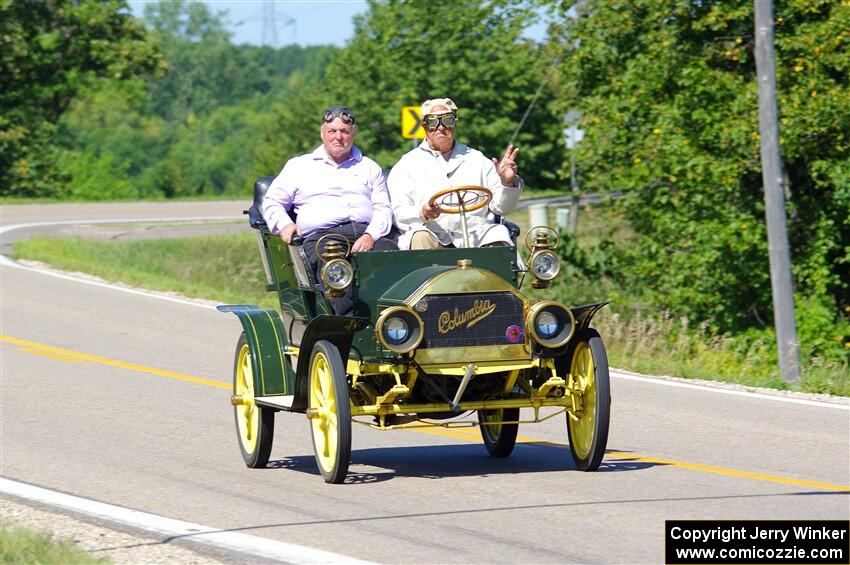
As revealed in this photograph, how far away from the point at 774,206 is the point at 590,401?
303 inches

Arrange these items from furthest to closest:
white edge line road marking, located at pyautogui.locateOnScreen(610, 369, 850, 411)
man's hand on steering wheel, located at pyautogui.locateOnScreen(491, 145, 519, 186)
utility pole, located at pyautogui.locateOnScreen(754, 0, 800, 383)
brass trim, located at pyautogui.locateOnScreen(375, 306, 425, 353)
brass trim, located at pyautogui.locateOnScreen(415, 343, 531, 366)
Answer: utility pole, located at pyautogui.locateOnScreen(754, 0, 800, 383) < white edge line road marking, located at pyautogui.locateOnScreen(610, 369, 850, 411) < man's hand on steering wheel, located at pyautogui.locateOnScreen(491, 145, 519, 186) < brass trim, located at pyautogui.locateOnScreen(415, 343, 531, 366) < brass trim, located at pyautogui.locateOnScreen(375, 306, 425, 353)

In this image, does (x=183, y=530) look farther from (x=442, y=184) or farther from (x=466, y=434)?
(x=466, y=434)

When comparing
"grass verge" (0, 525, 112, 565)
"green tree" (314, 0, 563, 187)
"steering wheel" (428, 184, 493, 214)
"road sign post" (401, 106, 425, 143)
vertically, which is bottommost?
"grass verge" (0, 525, 112, 565)

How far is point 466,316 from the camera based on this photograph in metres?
8.42

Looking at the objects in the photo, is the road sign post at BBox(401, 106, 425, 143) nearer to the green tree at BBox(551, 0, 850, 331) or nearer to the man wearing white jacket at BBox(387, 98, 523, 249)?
the green tree at BBox(551, 0, 850, 331)

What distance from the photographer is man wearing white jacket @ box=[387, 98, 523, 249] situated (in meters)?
9.20

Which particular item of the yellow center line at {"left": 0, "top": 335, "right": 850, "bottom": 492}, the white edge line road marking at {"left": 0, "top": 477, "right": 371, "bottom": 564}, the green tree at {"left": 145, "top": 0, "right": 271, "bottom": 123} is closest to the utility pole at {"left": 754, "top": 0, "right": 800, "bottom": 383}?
the yellow center line at {"left": 0, "top": 335, "right": 850, "bottom": 492}

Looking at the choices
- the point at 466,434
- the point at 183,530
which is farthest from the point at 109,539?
the point at 466,434

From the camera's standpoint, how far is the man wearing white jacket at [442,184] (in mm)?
9203

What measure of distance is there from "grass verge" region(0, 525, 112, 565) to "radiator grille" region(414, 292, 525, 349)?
2504mm

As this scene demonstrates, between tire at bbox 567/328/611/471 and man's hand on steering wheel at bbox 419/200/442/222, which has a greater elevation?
man's hand on steering wheel at bbox 419/200/442/222

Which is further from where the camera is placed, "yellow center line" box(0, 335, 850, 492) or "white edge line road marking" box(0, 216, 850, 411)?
"white edge line road marking" box(0, 216, 850, 411)

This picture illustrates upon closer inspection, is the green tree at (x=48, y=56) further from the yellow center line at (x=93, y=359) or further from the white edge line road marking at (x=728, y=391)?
the white edge line road marking at (x=728, y=391)
